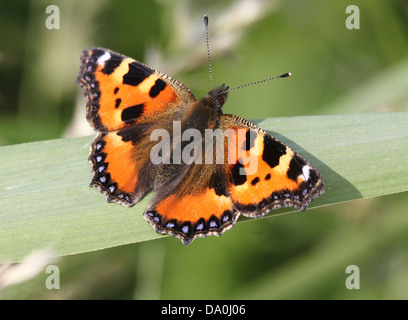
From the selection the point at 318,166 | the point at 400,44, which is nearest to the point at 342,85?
the point at 400,44

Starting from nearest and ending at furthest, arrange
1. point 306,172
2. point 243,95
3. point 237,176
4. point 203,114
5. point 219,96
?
point 306,172 < point 237,176 < point 203,114 < point 219,96 < point 243,95

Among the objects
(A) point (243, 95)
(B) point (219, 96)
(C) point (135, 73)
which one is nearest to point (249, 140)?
(B) point (219, 96)

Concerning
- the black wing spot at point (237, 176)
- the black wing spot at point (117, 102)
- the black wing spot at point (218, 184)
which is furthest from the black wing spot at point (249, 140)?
the black wing spot at point (117, 102)

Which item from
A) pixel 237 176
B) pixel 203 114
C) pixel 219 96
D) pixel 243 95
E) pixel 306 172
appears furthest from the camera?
pixel 243 95

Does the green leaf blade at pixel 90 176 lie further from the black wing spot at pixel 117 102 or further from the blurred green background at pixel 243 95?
the blurred green background at pixel 243 95

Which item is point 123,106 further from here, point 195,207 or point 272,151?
point 272,151

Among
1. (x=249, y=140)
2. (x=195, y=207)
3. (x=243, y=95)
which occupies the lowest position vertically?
(x=195, y=207)

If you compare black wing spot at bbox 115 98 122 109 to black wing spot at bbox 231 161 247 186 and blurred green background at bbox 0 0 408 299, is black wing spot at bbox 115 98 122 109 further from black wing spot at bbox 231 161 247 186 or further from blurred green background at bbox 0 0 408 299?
black wing spot at bbox 231 161 247 186
